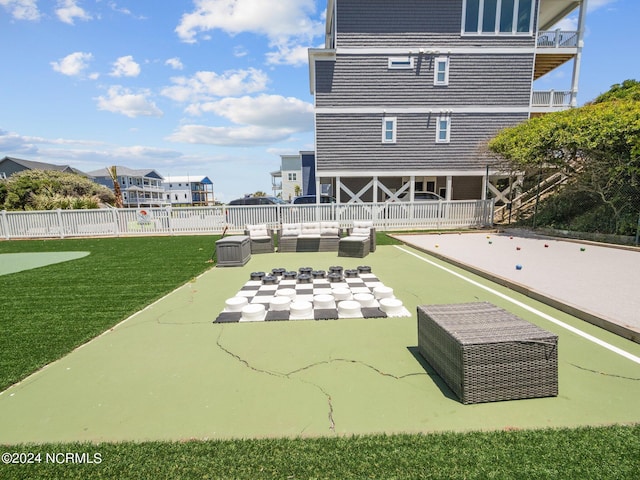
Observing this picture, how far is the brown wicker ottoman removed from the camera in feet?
27.4

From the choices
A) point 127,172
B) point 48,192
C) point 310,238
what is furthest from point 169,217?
point 127,172

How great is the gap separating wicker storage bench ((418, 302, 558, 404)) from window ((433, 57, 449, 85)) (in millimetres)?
17584

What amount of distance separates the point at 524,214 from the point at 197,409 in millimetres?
18058

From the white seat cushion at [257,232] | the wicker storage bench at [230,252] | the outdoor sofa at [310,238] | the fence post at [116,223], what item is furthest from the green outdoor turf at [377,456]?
the fence post at [116,223]

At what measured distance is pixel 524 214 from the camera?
629 inches

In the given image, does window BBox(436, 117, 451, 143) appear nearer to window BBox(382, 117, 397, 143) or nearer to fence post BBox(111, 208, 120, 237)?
window BBox(382, 117, 397, 143)

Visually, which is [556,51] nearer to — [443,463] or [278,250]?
[278,250]

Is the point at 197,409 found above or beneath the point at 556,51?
beneath

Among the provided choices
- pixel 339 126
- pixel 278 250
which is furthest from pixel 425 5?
pixel 278 250

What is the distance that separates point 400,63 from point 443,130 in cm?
427

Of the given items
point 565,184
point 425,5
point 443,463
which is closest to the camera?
point 443,463

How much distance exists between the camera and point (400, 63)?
16.5 m

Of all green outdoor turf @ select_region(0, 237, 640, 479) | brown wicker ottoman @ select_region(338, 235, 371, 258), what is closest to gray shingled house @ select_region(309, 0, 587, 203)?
brown wicker ottoman @ select_region(338, 235, 371, 258)

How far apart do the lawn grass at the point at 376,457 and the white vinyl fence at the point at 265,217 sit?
13198mm
